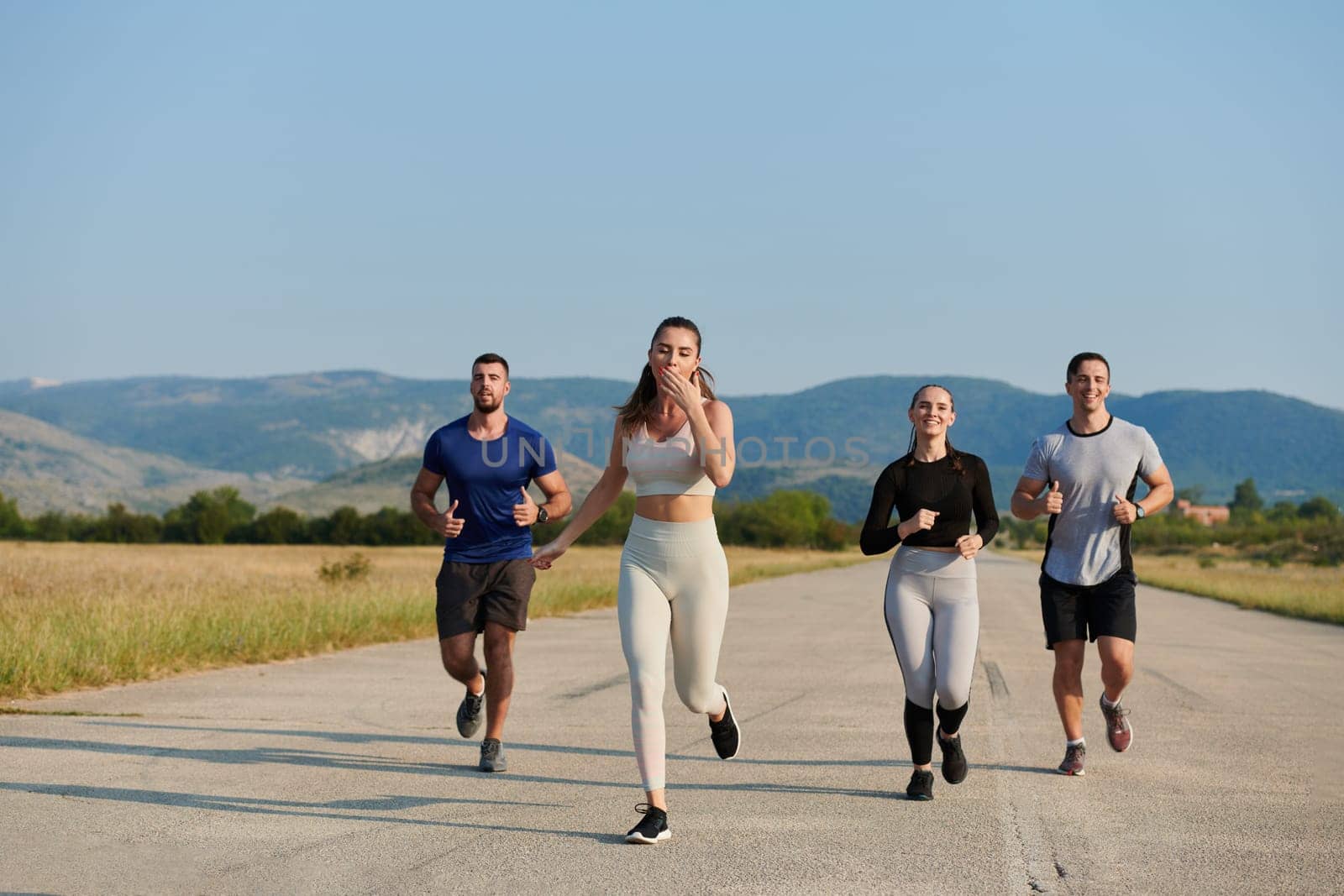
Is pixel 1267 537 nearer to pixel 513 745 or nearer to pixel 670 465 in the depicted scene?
pixel 513 745

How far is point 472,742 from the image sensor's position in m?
9.93

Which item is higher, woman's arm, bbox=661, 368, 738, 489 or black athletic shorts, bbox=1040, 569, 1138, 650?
woman's arm, bbox=661, 368, 738, 489

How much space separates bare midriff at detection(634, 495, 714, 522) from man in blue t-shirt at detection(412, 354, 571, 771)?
1.95 metres

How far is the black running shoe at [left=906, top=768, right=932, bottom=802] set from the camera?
764 cm

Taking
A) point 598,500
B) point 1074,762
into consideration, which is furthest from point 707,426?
point 1074,762

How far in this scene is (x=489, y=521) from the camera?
28.4 ft

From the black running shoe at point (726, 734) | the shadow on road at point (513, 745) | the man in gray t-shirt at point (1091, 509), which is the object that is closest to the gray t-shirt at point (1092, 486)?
the man in gray t-shirt at point (1091, 509)

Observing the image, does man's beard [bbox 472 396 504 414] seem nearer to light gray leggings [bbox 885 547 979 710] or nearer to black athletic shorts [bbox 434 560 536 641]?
black athletic shorts [bbox 434 560 536 641]

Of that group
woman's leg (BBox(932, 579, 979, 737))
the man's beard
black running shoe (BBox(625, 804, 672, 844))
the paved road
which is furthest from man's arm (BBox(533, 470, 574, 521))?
black running shoe (BBox(625, 804, 672, 844))

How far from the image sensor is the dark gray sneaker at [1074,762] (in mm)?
8516

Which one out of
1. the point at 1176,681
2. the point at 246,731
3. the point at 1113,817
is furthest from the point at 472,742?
the point at 1176,681

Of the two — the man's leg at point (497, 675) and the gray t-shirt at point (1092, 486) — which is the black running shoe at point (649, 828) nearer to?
the man's leg at point (497, 675)

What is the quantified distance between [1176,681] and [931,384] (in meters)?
8.50

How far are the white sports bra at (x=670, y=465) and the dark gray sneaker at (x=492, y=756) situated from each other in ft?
8.78
